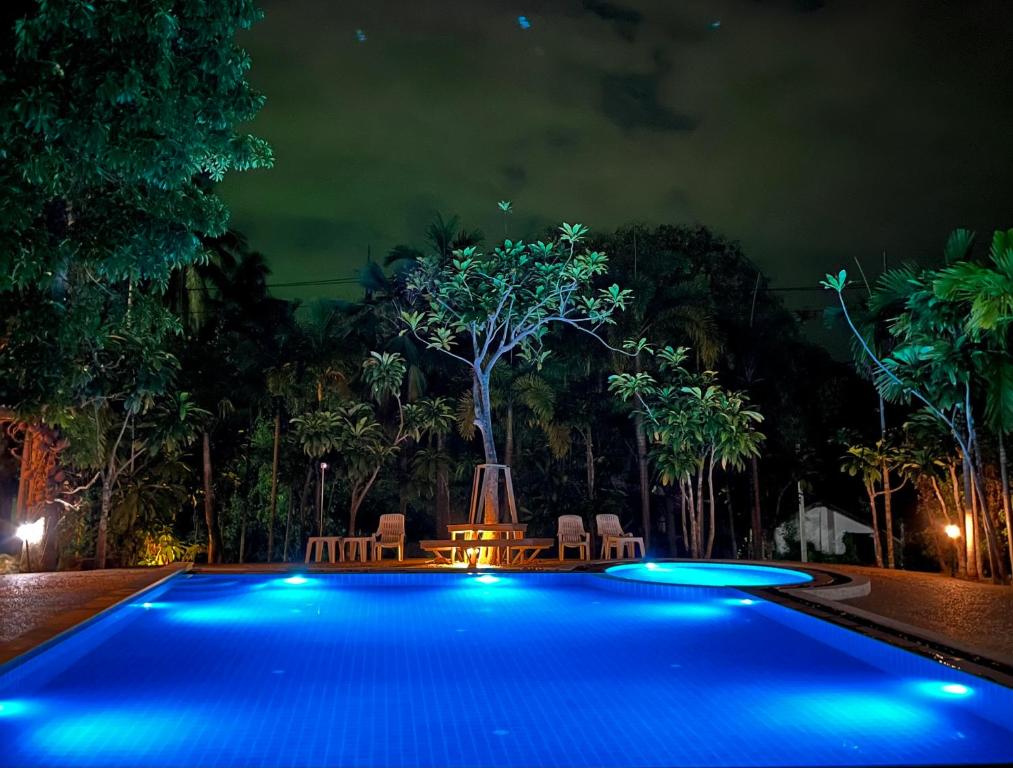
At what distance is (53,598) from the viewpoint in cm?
830

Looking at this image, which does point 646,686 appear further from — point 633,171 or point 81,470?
point 633,171

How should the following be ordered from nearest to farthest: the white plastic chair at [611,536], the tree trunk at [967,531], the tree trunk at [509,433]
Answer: the tree trunk at [967,531] → the white plastic chair at [611,536] → the tree trunk at [509,433]

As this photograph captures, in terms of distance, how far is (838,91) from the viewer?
2062 centimetres

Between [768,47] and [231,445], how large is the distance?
14.5 metres

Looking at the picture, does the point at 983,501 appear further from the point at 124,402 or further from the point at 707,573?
the point at 124,402

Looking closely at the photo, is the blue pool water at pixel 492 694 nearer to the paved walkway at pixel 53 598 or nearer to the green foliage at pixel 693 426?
the paved walkway at pixel 53 598

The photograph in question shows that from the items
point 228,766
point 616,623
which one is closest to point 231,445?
point 616,623

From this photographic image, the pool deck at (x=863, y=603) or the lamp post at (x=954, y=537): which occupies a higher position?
the lamp post at (x=954, y=537)

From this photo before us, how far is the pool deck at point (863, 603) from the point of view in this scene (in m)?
5.87

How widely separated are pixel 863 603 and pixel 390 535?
8.14 m

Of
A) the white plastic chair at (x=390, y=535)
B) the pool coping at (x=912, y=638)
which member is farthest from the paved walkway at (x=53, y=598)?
the pool coping at (x=912, y=638)

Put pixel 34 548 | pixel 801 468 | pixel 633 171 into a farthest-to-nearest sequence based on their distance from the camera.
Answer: pixel 633 171, pixel 801 468, pixel 34 548

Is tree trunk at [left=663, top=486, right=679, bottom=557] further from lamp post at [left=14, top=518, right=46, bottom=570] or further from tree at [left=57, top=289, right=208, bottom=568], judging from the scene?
lamp post at [left=14, top=518, right=46, bottom=570]

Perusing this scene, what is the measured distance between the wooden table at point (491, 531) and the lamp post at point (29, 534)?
541cm
